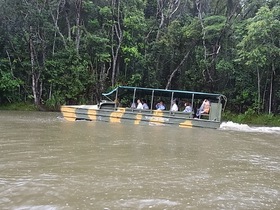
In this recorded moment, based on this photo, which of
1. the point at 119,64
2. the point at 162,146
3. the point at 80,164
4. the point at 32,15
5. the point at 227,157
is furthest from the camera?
the point at 119,64

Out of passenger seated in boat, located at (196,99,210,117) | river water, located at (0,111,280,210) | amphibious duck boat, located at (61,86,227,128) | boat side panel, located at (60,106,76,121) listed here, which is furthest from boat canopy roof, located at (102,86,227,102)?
river water, located at (0,111,280,210)

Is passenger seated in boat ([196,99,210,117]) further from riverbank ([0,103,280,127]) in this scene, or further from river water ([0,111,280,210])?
river water ([0,111,280,210])

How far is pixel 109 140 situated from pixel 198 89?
1698 cm

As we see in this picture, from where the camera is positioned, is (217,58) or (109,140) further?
(217,58)

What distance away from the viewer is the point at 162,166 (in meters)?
7.02

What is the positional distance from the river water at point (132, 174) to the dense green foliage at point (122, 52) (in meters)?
14.8

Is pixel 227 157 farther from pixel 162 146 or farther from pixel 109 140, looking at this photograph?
pixel 109 140

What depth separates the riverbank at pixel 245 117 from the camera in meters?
21.8

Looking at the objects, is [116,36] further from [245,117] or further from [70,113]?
[70,113]

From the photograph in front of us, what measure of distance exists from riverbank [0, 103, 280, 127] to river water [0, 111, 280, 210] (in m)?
11.8

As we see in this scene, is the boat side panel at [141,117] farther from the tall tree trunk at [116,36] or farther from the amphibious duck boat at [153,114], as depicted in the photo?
the tall tree trunk at [116,36]

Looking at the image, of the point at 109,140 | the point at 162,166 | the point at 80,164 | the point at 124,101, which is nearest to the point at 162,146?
the point at 109,140

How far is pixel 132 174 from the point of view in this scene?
621 centimetres

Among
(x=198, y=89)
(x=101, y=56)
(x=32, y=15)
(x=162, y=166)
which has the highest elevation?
(x=32, y=15)
